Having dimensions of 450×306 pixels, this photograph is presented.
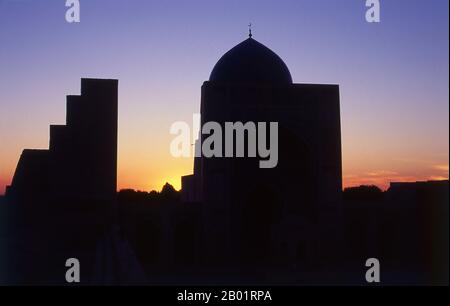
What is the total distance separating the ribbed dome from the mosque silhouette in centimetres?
4

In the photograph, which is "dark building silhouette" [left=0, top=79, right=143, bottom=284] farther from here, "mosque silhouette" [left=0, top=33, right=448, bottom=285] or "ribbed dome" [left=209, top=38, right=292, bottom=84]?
"ribbed dome" [left=209, top=38, right=292, bottom=84]

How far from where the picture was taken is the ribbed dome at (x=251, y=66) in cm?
1889

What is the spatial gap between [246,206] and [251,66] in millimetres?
5075

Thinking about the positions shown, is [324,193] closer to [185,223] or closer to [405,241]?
[405,241]

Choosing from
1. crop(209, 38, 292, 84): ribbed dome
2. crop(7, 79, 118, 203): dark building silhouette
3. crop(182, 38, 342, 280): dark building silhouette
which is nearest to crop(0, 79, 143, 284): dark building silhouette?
crop(7, 79, 118, 203): dark building silhouette

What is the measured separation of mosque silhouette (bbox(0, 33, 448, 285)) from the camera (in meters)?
14.4

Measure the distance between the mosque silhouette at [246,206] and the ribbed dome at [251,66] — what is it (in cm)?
4

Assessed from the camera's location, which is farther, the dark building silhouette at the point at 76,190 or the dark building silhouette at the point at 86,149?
the dark building silhouette at the point at 86,149

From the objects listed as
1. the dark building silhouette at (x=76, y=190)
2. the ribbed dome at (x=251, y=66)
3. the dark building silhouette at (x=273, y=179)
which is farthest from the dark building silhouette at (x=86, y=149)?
the ribbed dome at (x=251, y=66)

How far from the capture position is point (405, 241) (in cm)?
1819

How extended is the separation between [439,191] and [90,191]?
10.7m

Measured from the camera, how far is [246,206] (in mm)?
18016

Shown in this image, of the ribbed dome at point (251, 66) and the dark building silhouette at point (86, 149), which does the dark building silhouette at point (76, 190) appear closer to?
the dark building silhouette at point (86, 149)
